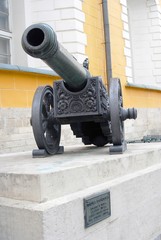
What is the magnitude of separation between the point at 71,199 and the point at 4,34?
5.14 m

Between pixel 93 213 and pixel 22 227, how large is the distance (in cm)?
51

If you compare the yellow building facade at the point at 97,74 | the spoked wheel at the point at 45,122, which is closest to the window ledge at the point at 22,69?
the yellow building facade at the point at 97,74

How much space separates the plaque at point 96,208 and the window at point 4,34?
4753 millimetres

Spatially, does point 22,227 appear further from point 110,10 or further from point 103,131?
point 110,10

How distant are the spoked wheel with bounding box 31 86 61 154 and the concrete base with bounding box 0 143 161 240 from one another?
631mm

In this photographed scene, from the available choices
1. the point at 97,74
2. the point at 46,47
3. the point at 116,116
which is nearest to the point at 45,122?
the point at 116,116

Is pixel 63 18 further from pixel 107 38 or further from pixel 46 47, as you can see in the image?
pixel 46 47

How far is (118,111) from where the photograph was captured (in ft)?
10.9

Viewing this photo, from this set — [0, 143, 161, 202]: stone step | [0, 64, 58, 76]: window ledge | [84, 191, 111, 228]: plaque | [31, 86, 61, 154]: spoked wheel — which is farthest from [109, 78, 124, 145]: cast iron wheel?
[0, 64, 58, 76]: window ledge

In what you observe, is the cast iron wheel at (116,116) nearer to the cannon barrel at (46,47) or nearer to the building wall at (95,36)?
the cannon barrel at (46,47)

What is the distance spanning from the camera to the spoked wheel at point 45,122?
3338 mm

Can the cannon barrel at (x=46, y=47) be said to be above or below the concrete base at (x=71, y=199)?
above

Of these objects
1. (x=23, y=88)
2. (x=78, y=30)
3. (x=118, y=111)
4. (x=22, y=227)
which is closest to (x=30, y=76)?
(x=23, y=88)

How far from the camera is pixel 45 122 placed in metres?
3.48
